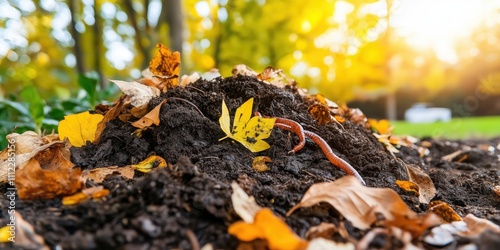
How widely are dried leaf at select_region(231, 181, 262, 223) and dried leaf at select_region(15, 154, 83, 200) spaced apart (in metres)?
0.38

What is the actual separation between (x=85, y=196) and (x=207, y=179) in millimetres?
274

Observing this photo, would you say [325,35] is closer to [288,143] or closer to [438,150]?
[438,150]

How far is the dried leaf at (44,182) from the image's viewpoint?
3.05ft

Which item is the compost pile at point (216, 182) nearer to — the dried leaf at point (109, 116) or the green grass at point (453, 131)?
the dried leaf at point (109, 116)

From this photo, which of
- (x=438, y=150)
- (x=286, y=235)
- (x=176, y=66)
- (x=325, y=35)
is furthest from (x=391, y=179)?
(x=325, y=35)

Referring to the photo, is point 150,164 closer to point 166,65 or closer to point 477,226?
point 166,65

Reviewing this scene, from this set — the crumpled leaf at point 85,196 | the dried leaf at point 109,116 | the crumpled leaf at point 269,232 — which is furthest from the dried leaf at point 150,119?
the crumpled leaf at point 269,232

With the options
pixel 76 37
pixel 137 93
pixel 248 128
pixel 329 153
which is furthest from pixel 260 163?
pixel 76 37

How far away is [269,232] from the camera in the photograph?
723 millimetres

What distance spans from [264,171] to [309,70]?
5286 millimetres

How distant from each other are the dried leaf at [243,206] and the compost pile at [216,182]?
1 centimetres

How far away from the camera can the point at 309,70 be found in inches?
248

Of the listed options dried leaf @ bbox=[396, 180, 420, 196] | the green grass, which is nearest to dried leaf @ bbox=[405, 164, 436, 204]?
dried leaf @ bbox=[396, 180, 420, 196]

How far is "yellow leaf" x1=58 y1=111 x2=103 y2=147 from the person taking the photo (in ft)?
4.22
